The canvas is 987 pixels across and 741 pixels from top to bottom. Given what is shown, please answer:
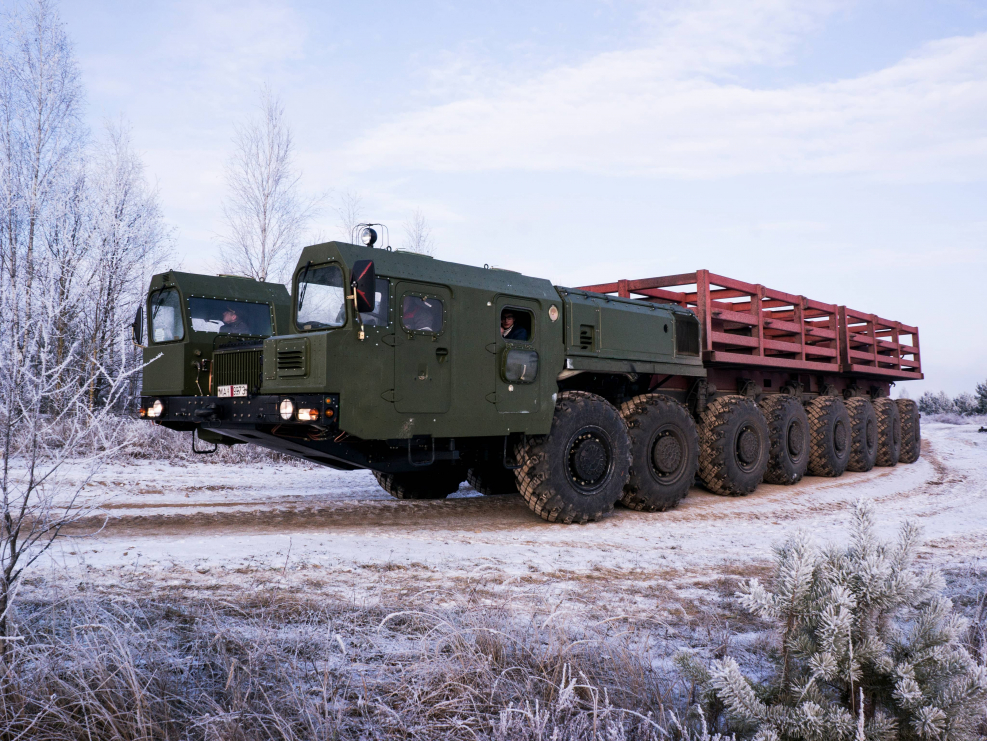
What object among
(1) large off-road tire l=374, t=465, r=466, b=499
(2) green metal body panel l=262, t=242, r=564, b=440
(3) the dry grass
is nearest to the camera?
(3) the dry grass

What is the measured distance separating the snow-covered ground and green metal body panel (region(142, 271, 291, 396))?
1.37 metres

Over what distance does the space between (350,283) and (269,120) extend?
15.3m

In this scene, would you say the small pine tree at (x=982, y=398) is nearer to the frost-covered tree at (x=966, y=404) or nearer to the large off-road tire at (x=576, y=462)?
the frost-covered tree at (x=966, y=404)

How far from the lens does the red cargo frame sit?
1037cm

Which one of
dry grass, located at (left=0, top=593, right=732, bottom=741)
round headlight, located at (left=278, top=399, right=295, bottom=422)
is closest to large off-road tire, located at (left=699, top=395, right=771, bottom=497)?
round headlight, located at (left=278, top=399, right=295, bottom=422)

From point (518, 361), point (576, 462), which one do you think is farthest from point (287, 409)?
point (576, 462)

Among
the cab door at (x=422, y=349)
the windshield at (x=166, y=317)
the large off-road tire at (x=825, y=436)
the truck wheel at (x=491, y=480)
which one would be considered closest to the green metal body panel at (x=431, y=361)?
the cab door at (x=422, y=349)

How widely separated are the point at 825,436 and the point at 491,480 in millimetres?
6555

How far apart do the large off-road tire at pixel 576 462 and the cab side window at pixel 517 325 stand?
0.81m

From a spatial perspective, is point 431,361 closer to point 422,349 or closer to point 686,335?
point 422,349

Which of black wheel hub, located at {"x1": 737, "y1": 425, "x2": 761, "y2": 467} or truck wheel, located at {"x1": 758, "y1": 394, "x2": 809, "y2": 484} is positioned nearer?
black wheel hub, located at {"x1": 737, "y1": 425, "x2": 761, "y2": 467}

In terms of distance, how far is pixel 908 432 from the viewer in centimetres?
1683

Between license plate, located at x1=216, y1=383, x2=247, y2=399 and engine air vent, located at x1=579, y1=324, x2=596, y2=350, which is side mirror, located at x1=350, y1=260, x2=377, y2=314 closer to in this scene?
license plate, located at x1=216, y1=383, x2=247, y2=399

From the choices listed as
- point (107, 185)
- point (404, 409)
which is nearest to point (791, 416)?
point (404, 409)
